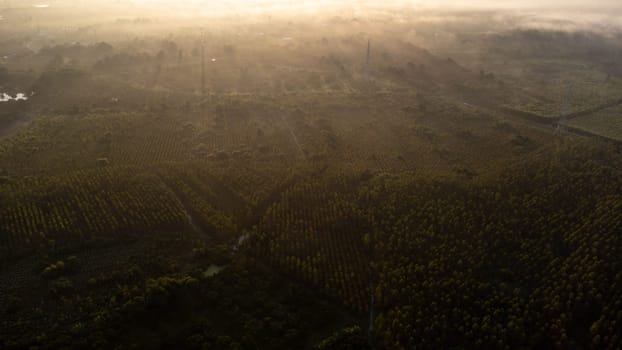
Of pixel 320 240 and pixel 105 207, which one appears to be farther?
pixel 105 207

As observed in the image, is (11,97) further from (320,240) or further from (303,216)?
(320,240)

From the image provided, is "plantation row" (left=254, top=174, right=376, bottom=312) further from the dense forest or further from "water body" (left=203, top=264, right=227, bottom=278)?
"water body" (left=203, top=264, right=227, bottom=278)

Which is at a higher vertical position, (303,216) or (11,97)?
(11,97)

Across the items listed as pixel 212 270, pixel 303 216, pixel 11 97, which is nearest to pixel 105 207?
pixel 212 270

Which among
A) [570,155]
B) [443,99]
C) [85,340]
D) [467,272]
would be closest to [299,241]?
[467,272]

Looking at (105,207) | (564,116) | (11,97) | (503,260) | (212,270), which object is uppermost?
(11,97)

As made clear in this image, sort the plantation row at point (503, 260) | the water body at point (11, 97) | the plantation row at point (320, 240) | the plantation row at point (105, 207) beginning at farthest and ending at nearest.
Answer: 1. the water body at point (11, 97)
2. the plantation row at point (105, 207)
3. the plantation row at point (320, 240)
4. the plantation row at point (503, 260)

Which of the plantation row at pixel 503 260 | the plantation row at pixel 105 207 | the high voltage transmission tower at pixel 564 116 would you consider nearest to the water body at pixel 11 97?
the plantation row at pixel 105 207

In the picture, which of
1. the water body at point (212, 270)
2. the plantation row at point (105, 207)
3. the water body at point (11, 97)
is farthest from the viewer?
the water body at point (11, 97)

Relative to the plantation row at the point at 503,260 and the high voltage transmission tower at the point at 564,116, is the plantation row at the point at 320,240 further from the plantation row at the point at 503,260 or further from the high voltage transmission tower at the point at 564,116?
the high voltage transmission tower at the point at 564,116
